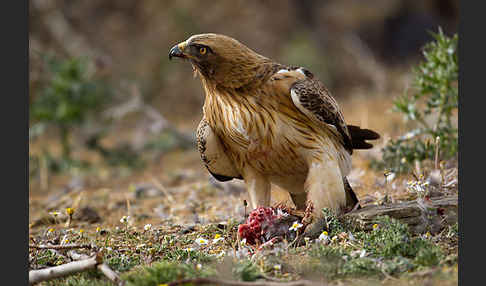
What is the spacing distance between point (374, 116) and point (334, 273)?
21.8 feet

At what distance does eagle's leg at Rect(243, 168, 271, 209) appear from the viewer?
4465 mm

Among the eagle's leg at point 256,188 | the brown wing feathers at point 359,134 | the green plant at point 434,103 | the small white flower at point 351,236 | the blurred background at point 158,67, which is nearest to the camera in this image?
the small white flower at point 351,236

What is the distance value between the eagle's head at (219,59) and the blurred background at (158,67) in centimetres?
341

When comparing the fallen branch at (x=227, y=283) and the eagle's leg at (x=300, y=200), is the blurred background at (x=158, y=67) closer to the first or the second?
the eagle's leg at (x=300, y=200)

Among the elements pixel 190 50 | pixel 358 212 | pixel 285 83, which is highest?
pixel 190 50

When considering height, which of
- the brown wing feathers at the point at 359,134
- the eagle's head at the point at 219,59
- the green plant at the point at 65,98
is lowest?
the brown wing feathers at the point at 359,134

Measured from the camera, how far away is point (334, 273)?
322 cm

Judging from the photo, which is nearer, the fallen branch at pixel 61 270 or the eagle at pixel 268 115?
the fallen branch at pixel 61 270

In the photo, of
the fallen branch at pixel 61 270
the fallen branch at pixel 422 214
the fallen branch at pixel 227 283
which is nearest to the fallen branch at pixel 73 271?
the fallen branch at pixel 61 270

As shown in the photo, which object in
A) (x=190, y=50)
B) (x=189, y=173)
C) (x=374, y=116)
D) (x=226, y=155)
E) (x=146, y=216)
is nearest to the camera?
(x=190, y=50)

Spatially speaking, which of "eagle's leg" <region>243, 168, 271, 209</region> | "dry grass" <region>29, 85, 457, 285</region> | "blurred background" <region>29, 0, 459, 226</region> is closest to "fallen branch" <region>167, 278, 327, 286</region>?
"dry grass" <region>29, 85, 457, 285</region>

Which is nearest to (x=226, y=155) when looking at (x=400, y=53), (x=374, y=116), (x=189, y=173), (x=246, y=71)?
(x=246, y=71)

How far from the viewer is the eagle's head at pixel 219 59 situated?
4.10 m

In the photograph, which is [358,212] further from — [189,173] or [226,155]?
[189,173]
